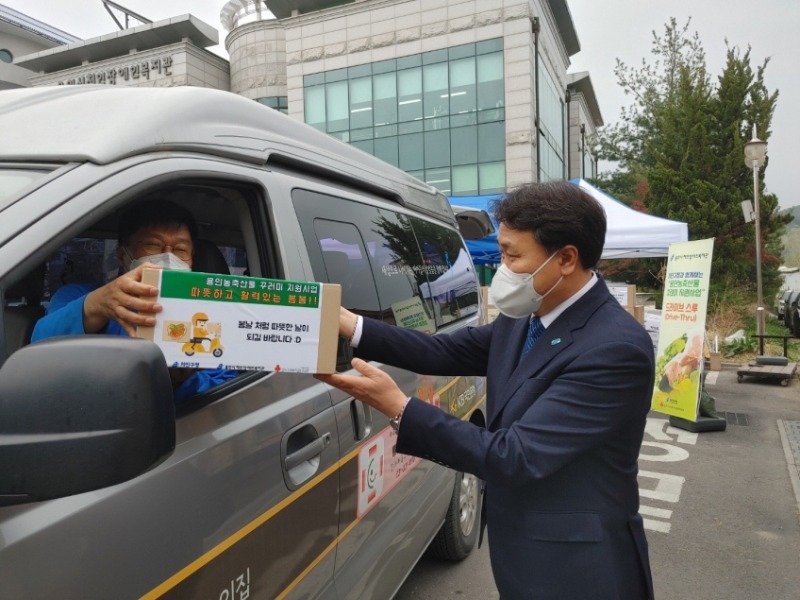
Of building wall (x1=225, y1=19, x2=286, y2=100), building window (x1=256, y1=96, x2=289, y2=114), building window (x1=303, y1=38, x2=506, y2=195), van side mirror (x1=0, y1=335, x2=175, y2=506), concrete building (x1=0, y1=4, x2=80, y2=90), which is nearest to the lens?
van side mirror (x1=0, y1=335, x2=175, y2=506)

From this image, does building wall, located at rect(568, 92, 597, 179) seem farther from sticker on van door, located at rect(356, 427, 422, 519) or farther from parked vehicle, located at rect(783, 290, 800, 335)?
sticker on van door, located at rect(356, 427, 422, 519)

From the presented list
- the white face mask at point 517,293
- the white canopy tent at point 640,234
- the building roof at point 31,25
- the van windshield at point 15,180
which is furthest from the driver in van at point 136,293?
the building roof at point 31,25

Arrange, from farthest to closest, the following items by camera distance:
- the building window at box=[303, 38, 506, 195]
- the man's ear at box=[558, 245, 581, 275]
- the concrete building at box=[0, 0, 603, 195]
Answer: the building window at box=[303, 38, 506, 195]
the concrete building at box=[0, 0, 603, 195]
the man's ear at box=[558, 245, 581, 275]

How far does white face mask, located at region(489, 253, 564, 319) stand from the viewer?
1594 mm

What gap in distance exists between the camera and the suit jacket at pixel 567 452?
139 centimetres

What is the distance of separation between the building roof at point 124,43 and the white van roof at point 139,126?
36341mm

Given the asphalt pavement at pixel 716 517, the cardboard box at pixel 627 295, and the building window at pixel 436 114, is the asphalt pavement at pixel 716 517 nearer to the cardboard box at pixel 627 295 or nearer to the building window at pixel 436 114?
the cardboard box at pixel 627 295

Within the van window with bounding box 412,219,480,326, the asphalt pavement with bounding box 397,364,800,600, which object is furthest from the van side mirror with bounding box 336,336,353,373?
the asphalt pavement with bounding box 397,364,800,600

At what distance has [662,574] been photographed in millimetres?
3543

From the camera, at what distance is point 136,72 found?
33.3 m

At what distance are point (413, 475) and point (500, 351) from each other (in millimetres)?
986

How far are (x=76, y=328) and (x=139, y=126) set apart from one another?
50 centimetres

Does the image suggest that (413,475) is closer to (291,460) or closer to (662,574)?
(291,460)

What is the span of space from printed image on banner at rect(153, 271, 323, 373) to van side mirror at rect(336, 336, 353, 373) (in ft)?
2.12
